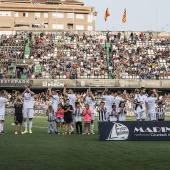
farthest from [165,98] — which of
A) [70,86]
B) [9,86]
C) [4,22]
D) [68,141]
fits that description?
[4,22]

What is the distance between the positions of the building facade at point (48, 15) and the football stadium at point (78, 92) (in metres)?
0.20

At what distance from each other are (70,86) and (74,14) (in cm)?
5571

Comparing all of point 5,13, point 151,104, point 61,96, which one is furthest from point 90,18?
point 151,104

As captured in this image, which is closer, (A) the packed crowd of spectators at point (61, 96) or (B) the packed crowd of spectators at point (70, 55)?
(A) the packed crowd of spectators at point (61, 96)

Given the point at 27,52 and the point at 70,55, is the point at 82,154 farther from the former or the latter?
the point at 27,52

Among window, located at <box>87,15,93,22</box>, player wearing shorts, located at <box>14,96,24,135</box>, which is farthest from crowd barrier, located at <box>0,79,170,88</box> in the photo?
window, located at <box>87,15,93,22</box>

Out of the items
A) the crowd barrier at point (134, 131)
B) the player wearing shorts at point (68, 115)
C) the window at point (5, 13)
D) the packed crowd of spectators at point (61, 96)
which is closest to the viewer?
the crowd barrier at point (134, 131)

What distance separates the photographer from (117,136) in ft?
75.7

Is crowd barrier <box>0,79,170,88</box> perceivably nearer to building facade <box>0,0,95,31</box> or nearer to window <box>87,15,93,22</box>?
building facade <box>0,0,95,31</box>

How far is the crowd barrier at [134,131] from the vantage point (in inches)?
900

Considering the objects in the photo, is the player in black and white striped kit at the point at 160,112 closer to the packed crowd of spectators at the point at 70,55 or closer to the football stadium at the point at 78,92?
the football stadium at the point at 78,92

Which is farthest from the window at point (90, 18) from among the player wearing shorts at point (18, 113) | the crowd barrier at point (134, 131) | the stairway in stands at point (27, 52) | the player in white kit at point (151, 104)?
the crowd barrier at point (134, 131)

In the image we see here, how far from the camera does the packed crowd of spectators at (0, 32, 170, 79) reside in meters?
66.0

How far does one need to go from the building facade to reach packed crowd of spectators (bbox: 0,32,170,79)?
38411mm
